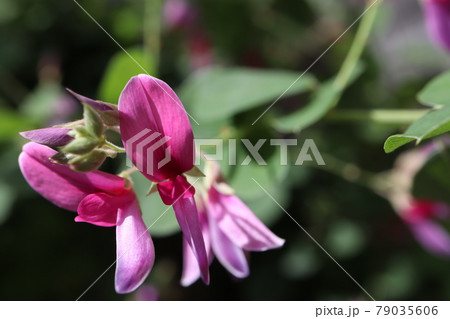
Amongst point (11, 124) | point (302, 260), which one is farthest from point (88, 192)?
point (302, 260)

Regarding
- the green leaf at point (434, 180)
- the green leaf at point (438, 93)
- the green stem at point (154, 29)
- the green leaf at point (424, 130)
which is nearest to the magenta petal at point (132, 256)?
the green leaf at point (424, 130)

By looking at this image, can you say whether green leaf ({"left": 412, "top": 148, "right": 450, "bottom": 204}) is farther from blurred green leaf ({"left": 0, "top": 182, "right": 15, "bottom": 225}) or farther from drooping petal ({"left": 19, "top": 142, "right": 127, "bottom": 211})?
blurred green leaf ({"left": 0, "top": 182, "right": 15, "bottom": 225})

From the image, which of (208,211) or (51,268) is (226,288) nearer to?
(51,268)

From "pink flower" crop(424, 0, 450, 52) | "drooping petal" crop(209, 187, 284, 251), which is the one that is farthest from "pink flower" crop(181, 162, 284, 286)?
"pink flower" crop(424, 0, 450, 52)

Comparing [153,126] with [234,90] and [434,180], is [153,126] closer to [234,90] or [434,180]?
[234,90]

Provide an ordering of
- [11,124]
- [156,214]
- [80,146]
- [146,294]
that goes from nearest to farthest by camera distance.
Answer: [80,146] → [156,214] → [11,124] → [146,294]

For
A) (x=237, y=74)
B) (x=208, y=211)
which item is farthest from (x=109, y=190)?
(x=237, y=74)

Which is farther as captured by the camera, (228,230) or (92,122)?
(228,230)
